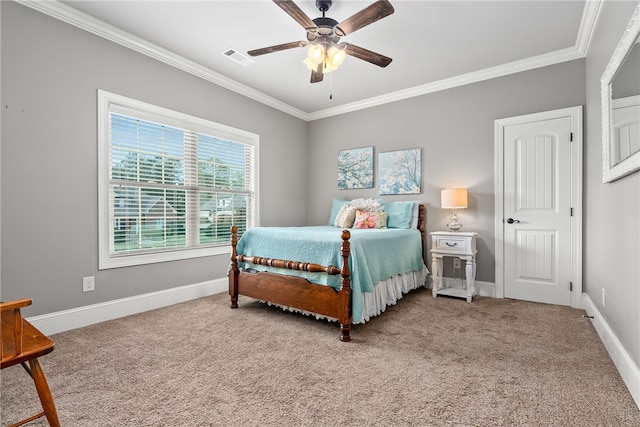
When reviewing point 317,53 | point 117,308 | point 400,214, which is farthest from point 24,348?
point 400,214

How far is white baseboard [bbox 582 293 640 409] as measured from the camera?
1.57m

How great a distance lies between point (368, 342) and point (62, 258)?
2.50m

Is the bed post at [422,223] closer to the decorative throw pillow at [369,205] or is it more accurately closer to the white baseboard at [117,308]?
the decorative throw pillow at [369,205]

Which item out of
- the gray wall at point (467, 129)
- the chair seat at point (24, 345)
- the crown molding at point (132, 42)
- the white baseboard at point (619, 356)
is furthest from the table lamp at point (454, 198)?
the chair seat at point (24, 345)

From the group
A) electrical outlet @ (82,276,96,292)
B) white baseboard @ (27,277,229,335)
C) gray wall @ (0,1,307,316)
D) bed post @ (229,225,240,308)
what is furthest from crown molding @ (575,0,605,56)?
electrical outlet @ (82,276,96,292)

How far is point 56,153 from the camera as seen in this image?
2.49 m

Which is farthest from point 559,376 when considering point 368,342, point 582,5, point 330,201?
point 330,201

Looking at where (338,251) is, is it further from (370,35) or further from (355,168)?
(355,168)

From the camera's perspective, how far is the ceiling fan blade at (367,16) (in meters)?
1.93

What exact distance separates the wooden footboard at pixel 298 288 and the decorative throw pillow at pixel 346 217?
1393 millimetres

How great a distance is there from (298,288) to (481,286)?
2.29 metres

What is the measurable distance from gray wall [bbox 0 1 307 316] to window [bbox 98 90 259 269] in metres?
0.11

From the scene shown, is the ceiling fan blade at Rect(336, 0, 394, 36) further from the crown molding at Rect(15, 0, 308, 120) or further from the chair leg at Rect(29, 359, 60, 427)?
the chair leg at Rect(29, 359, 60, 427)

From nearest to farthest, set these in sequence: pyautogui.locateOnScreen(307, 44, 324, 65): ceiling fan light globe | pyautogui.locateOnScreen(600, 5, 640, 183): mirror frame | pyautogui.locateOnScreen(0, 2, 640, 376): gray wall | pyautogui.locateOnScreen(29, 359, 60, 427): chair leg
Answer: pyautogui.locateOnScreen(29, 359, 60, 427): chair leg
pyautogui.locateOnScreen(600, 5, 640, 183): mirror frame
pyautogui.locateOnScreen(0, 2, 640, 376): gray wall
pyautogui.locateOnScreen(307, 44, 324, 65): ceiling fan light globe
